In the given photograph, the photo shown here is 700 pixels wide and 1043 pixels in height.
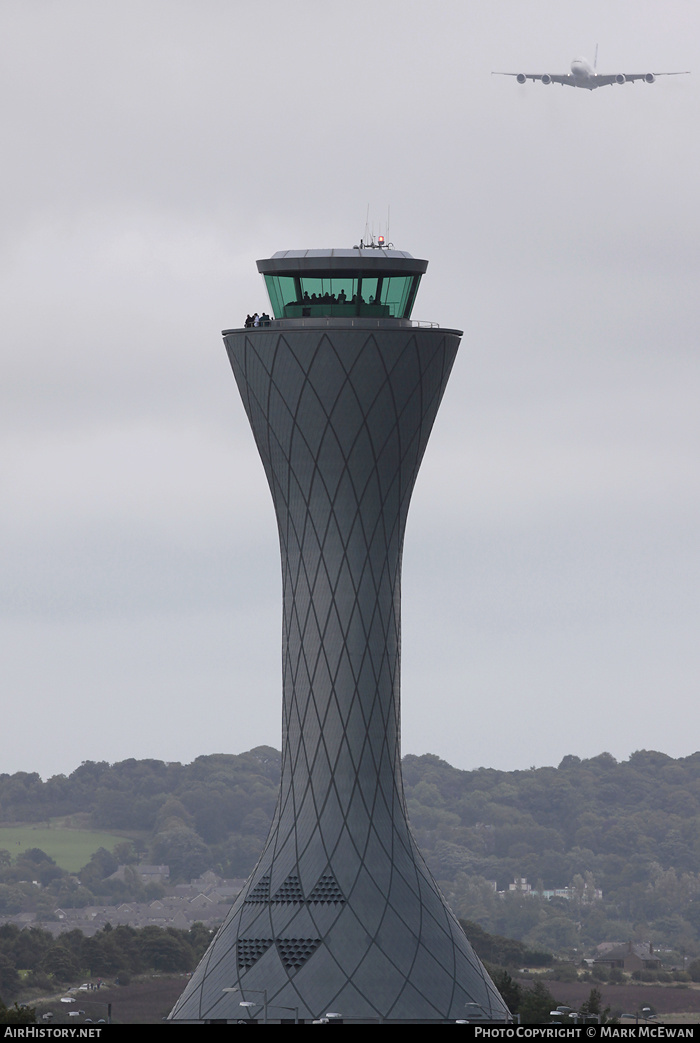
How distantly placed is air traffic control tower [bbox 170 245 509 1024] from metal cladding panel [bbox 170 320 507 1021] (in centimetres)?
8

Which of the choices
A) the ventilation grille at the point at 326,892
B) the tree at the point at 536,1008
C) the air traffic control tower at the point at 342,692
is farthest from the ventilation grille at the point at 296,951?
the tree at the point at 536,1008

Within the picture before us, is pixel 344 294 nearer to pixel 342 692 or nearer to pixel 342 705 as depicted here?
pixel 342 692

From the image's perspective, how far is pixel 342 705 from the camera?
112 meters

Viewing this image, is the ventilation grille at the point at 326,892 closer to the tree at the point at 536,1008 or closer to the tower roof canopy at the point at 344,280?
the tree at the point at 536,1008

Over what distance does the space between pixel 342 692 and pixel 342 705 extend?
612 mm

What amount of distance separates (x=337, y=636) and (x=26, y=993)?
304 ft

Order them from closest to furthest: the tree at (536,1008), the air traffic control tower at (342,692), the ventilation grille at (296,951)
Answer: the ventilation grille at (296,951) → the air traffic control tower at (342,692) → the tree at (536,1008)

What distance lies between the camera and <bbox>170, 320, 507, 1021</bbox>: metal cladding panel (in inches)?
4341

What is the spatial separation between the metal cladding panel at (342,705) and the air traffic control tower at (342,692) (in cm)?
8

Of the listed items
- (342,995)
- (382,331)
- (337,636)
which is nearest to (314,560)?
(337,636)

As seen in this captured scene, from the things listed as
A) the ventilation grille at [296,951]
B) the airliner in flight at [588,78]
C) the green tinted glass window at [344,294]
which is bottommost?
the ventilation grille at [296,951]

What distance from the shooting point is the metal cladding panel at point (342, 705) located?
362 ft

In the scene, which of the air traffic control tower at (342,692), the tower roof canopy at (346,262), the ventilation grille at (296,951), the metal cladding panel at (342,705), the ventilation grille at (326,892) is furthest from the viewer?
the tower roof canopy at (346,262)

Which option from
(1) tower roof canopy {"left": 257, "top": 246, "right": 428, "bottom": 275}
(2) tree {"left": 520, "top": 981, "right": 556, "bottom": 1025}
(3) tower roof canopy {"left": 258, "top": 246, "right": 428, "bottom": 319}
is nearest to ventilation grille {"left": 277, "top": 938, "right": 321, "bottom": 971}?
(2) tree {"left": 520, "top": 981, "right": 556, "bottom": 1025}
